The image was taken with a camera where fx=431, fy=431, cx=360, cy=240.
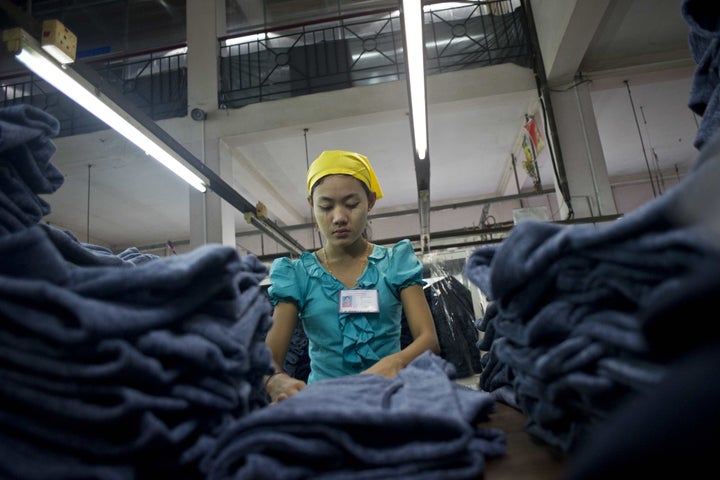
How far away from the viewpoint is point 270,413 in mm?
384

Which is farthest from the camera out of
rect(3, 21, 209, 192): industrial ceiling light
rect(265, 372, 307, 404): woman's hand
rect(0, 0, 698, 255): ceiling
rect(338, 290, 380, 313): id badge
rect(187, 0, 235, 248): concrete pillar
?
rect(187, 0, 235, 248): concrete pillar

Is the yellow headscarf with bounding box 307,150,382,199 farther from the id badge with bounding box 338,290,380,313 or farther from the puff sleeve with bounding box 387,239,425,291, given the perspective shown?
the id badge with bounding box 338,290,380,313

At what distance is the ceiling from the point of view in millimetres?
3590

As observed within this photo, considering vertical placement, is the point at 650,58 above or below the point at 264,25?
below

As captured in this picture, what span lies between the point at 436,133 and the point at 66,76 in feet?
13.4

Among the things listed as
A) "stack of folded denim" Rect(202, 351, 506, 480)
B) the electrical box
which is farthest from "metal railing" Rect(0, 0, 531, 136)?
"stack of folded denim" Rect(202, 351, 506, 480)

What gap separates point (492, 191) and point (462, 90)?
378 centimetres

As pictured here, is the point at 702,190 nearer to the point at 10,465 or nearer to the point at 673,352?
the point at 673,352

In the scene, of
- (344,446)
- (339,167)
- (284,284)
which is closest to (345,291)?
(284,284)

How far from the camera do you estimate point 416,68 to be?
64.6 inches

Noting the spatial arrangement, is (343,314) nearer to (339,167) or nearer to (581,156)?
(339,167)

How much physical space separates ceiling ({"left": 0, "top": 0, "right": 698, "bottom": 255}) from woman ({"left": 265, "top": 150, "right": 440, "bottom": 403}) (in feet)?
8.23

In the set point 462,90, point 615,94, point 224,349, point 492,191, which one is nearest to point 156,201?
point 462,90

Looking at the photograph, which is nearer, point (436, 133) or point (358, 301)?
point (358, 301)
